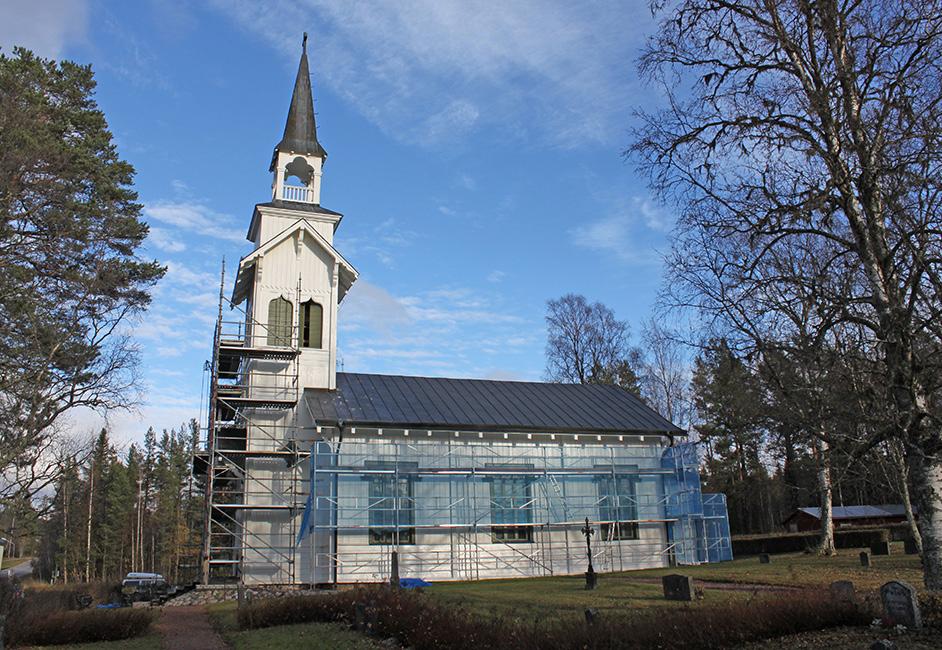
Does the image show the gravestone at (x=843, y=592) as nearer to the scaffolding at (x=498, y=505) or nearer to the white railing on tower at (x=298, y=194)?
the scaffolding at (x=498, y=505)

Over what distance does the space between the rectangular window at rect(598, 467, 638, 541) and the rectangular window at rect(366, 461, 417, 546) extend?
7.03 m

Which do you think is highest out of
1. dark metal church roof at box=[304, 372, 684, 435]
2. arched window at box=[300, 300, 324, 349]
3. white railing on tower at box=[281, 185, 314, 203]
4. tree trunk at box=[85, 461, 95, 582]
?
white railing on tower at box=[281, 185, 314, 203]

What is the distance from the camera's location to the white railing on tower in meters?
29.8

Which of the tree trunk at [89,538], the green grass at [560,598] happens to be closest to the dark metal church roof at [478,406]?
the green grass at [560,598]

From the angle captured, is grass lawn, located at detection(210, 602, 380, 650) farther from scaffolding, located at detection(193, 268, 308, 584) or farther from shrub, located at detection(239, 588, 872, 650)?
scaffolding, located at detection(193, 268, 308, 584)

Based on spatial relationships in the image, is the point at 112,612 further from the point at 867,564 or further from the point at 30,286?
the point at 867,564

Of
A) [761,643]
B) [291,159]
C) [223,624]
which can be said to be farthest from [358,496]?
[761,643]

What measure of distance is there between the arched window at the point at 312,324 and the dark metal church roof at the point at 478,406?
5.71 ft

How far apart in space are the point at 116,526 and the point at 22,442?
47.9 m

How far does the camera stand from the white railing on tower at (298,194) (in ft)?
97.7

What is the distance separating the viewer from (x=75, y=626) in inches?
607

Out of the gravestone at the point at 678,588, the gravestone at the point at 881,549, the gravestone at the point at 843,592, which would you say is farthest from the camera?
the gravestone at the point at 881,549

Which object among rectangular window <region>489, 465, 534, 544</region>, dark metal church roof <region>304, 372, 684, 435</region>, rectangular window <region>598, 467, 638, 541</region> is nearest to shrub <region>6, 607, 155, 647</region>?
dark metal church roof <region>304, 372, 684, 435</region>

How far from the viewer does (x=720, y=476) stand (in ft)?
167
